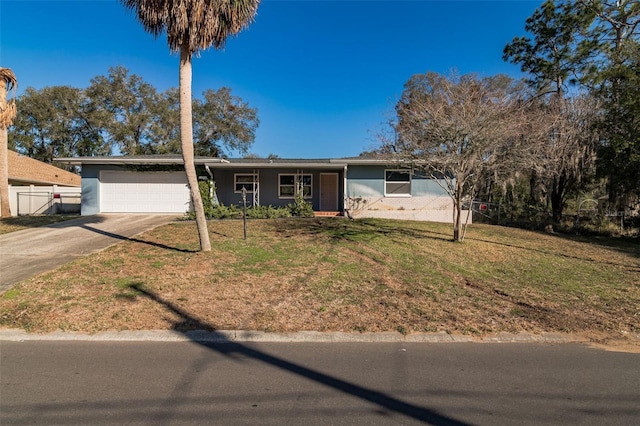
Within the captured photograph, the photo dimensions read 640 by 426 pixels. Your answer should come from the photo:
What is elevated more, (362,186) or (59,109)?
(59,109)

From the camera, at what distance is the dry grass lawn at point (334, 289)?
5070mm

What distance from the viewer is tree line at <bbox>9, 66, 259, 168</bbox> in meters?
32.9

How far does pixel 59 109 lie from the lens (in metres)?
34.2

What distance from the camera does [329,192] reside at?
1945cm

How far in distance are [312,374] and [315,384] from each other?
200mm

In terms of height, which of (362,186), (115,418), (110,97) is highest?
(110,97)

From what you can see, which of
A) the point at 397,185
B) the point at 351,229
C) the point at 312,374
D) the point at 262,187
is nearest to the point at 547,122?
the point at 397,185

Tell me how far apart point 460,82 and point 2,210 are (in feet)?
69.7

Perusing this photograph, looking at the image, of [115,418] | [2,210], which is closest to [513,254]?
[115,418]

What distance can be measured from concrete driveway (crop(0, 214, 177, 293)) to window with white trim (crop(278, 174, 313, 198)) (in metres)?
5.76

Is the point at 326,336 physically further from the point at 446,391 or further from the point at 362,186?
the point at 362,186

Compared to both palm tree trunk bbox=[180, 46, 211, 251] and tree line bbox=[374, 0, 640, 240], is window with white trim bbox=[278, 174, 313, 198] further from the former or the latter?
palm tree trunk bbox=[180, 46, 211, 251]

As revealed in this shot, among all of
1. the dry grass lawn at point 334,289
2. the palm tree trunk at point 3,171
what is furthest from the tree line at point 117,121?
the dry grass lawn at point 334,289

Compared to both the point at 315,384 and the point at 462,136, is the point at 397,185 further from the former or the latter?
the point at 315,384
